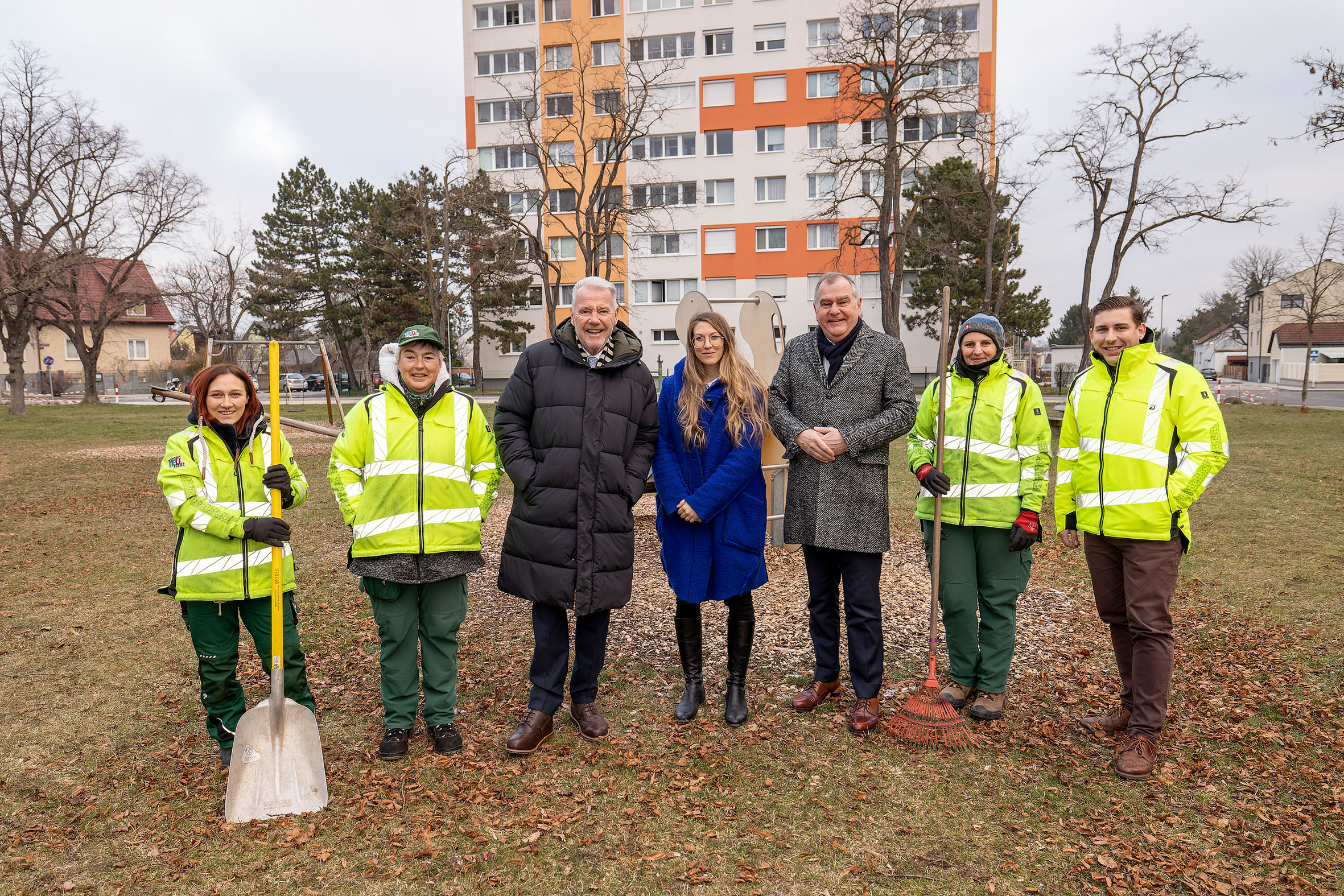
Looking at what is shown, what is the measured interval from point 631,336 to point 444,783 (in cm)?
224

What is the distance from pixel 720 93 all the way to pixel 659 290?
10416mm

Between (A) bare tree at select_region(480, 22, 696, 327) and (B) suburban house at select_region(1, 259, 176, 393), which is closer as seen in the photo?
(A) bare tree at select_region(480, 22, 696, 327)

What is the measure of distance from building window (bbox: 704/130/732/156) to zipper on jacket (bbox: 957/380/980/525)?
39.6 metres

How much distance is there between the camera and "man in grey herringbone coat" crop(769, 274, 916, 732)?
392 cm

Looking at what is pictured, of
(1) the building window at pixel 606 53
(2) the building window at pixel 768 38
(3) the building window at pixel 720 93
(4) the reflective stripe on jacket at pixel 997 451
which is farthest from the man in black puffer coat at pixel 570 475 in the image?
(1) the building window at pixel 606 53

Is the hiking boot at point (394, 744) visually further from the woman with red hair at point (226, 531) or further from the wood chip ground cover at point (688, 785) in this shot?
the woman with red hair at point (226, 531)

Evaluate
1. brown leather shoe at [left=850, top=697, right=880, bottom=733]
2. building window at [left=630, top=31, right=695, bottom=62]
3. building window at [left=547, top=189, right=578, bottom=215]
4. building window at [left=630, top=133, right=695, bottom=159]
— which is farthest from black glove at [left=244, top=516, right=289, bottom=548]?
building window at [left=630, top=31, right=695, bottom=62]

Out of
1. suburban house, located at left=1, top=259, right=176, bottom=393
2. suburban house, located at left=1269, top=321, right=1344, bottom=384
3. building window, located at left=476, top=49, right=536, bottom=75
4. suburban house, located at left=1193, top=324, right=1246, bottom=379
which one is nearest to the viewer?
building window, located at left=476, top=49, right=536, bottom=75

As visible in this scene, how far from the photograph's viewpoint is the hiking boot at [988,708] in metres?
4.10

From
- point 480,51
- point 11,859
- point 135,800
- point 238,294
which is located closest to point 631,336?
point 135,800

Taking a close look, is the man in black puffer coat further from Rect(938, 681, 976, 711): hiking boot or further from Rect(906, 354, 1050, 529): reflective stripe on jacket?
Rect(938, 681, 976, 711): hiking boot

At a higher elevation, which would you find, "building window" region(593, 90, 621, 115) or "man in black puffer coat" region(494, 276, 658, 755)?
"building window" region(593, 90, 621, 115)

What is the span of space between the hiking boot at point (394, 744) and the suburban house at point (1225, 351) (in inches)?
3299

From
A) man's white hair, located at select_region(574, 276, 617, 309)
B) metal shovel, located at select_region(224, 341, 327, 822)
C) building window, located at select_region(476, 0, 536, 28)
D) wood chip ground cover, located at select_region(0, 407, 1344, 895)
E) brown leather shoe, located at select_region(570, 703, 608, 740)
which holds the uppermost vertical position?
building window, located at select_region(476, 0, 536, 28)
